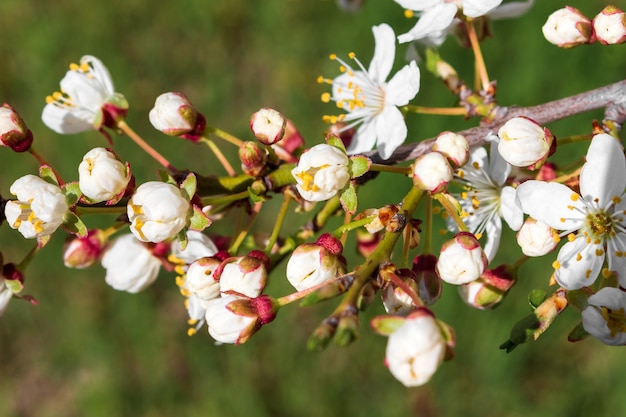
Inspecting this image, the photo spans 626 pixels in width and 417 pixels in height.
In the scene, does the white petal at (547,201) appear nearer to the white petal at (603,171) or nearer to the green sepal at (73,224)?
the white petal at (603,171)

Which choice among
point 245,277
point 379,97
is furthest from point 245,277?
point 379,97

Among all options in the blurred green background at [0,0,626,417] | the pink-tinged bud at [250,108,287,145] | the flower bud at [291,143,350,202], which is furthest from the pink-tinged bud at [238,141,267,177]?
the blurred green background at [0,0,626,417]

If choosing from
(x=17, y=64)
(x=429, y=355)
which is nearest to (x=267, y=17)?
(x=17, y=64)

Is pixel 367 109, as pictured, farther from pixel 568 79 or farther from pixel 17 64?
pixel 17 64

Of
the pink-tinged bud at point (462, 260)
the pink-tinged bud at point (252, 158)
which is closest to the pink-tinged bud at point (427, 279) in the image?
the pink-tinged bud at point (462, 260)

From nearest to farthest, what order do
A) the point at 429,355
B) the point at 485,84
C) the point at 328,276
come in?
1. the point at 429,355
2. the point at 328,276
3. the point at 485,84

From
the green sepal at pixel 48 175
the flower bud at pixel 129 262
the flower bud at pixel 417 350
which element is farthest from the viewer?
the flower bud at pixel 129 262
